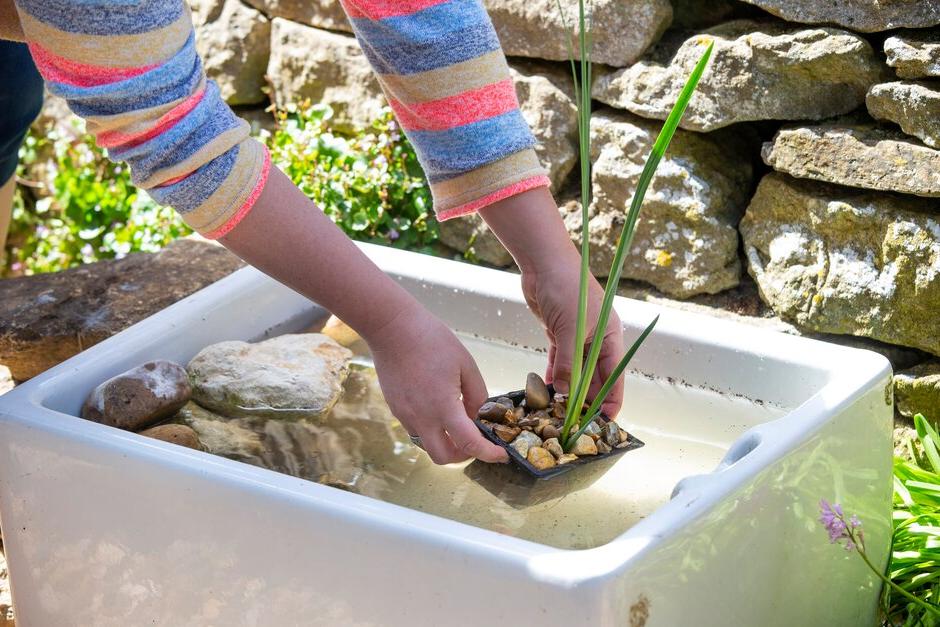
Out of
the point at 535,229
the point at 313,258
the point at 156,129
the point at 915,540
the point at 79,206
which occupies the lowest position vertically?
the point at 915,540

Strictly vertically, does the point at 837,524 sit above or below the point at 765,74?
below

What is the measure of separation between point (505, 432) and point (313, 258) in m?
→ 0.33

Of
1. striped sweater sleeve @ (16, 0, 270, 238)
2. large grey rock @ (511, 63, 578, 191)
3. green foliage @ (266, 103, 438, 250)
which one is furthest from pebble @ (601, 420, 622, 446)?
green foliage @ (266, 103, 438, 250)

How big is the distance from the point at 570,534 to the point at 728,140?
3.74 feet

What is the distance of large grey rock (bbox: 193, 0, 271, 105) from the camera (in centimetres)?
285

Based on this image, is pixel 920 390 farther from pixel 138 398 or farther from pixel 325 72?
pixel 325 72

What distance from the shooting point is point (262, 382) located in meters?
1.60

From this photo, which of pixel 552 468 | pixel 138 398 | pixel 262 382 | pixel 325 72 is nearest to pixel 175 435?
pixel 138 398

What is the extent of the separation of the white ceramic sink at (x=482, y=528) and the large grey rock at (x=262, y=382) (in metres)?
0.07

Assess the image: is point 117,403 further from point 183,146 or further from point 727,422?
point 727,422

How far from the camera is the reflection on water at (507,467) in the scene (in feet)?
4.28

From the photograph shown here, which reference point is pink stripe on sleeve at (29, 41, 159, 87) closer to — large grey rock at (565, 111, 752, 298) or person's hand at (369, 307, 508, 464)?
person's hand at (369, 307, 508, 464)

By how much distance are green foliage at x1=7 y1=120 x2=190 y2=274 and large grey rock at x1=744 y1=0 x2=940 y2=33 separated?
1798mm

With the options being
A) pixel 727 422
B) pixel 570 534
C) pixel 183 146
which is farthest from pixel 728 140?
pixel 183 146
